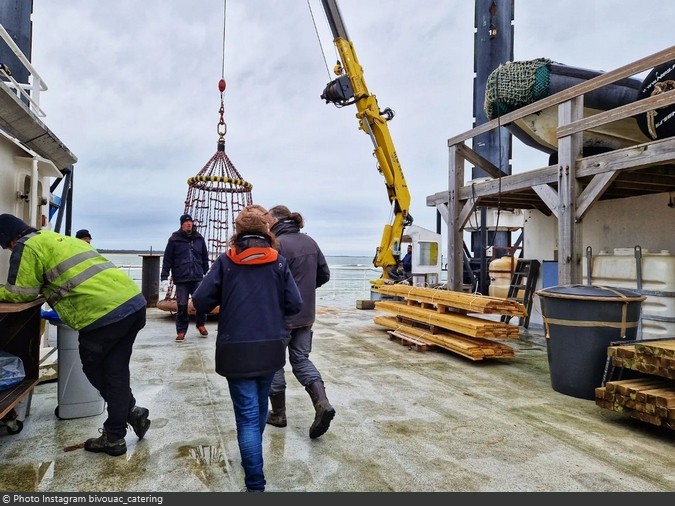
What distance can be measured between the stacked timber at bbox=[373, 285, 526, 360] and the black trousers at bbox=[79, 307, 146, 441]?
3.95 metres

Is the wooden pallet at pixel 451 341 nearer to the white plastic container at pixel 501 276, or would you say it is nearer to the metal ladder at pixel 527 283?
the metal ladder at pixel 527 283

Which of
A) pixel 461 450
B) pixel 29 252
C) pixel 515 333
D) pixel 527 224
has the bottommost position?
pixel 461 450

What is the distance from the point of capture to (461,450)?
2.91 metres

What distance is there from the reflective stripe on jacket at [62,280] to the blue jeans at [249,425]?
1.05 meters

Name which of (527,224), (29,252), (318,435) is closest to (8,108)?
(29,252)

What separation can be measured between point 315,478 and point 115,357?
1464 millimetres

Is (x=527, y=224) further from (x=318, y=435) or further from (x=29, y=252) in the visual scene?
(x=29, y=252)

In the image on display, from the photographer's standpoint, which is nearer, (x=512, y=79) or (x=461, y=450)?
(x=461, y=450)

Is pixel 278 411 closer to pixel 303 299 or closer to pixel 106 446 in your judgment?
pixel 303 299

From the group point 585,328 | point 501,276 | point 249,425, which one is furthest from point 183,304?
point 501,276

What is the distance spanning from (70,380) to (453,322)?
4.41 meters

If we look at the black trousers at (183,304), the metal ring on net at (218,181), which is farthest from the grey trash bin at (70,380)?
the metal ring on net at (218,181)

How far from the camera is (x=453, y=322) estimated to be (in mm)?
5922

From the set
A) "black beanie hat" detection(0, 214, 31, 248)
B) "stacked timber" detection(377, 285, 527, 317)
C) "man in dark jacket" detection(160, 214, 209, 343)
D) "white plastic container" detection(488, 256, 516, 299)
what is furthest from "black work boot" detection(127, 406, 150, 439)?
"white plastic container" detection(488, 256, 516, 299)
